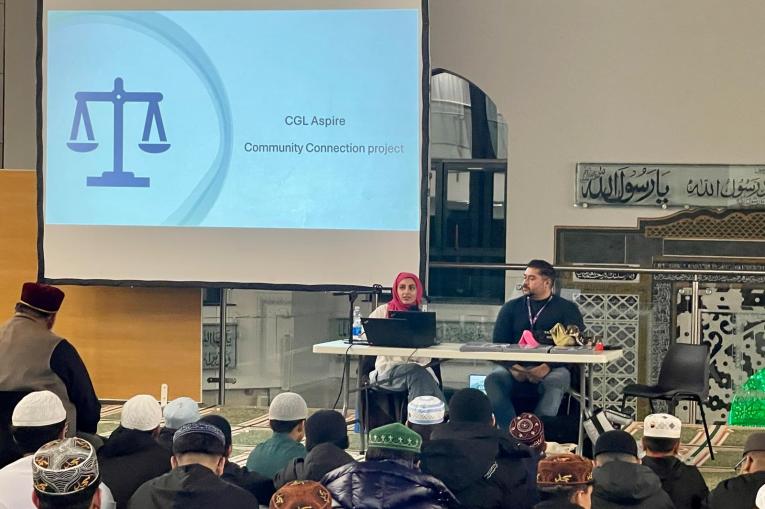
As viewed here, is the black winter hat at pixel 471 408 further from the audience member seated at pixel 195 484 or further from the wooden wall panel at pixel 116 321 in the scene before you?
the wooden wall panel at pixel 116 321

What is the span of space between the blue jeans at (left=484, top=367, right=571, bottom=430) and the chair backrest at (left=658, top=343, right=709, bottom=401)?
2.35ft

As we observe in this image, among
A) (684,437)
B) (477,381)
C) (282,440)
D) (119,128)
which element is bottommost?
(684,437)

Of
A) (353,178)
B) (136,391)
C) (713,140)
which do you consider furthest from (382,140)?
(713,140)

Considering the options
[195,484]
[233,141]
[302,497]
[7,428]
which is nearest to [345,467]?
[195,484]

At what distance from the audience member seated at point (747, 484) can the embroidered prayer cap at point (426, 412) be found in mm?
1137

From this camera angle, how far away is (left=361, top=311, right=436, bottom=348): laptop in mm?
5422

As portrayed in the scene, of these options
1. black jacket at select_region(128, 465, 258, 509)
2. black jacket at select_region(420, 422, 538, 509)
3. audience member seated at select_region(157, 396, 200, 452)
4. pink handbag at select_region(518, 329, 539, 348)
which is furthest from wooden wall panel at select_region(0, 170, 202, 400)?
black jacket at select_region(128, 465, 258, 509)

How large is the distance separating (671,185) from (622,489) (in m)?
6.83

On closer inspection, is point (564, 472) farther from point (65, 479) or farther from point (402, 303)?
point (402, 303)

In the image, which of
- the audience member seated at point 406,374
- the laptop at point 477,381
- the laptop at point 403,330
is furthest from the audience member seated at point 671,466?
the laptop at point 477,381

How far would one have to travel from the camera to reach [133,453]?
3525 millimetres

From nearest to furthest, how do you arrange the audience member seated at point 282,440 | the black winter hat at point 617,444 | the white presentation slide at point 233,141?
the black winter hat at point 617,444, the audience member seated at point 282,440, the white presentation slide at point 233,141

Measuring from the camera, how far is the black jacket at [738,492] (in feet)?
10.9

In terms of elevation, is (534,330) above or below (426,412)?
above
